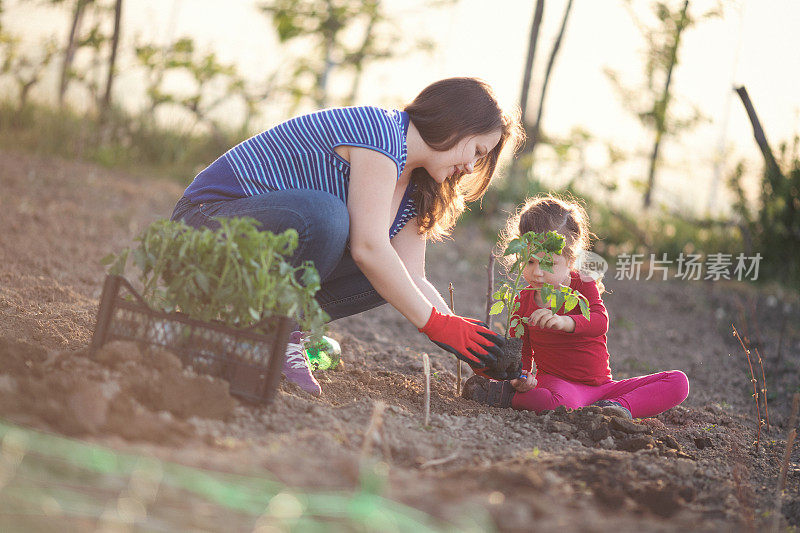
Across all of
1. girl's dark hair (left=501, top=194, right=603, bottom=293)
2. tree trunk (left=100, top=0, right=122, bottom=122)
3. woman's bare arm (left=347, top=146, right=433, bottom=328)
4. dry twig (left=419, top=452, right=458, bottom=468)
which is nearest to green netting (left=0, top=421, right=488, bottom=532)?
dry twig (left=419, top=452, right=458, bottom=468)

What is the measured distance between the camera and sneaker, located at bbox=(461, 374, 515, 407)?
8.68ft

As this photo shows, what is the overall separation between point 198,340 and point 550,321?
4.11ft

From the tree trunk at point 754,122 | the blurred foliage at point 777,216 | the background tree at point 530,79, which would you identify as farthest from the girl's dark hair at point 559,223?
the background tree at point 530,79

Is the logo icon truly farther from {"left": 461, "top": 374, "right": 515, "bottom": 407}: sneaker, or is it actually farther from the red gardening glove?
the red gardening glove

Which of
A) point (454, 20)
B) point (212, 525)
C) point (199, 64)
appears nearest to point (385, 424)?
point (212, 525)

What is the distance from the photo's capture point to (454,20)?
30.2 feet

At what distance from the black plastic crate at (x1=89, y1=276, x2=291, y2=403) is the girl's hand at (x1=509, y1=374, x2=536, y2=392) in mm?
1008

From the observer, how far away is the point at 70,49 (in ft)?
24.6

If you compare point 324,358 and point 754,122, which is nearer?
point 324,358

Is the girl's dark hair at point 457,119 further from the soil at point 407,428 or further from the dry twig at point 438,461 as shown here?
the dry twig at point 438,461

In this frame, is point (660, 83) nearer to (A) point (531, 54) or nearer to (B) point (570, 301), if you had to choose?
(A) point (531, 54)

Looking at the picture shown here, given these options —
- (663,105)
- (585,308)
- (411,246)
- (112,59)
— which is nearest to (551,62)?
(663,105)

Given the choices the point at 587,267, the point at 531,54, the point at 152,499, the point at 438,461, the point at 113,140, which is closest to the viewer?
the point at 152,499

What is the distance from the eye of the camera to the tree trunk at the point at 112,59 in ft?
23.2
